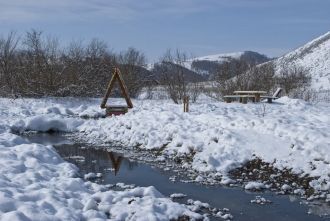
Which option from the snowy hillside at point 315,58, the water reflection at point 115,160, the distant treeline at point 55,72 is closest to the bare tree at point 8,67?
the distant treeline at point 55,72

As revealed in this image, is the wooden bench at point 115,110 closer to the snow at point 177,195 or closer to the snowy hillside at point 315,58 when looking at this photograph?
the snow at point 177,195

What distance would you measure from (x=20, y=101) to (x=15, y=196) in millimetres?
20197

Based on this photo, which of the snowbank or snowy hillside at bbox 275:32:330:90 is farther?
snowy hillside at bbox 275:32:330:90

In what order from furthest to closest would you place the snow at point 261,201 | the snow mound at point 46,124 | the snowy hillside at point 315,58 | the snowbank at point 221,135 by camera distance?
the snowy hillside at point 315,58 < the snow mound at point 46,124 < the snowbank at point 221,135 < the snow at point 261,201

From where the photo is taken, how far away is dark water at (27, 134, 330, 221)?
8602 mm

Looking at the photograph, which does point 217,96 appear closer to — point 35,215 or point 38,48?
point 38,48

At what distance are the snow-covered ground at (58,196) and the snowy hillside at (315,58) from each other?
2493 inches

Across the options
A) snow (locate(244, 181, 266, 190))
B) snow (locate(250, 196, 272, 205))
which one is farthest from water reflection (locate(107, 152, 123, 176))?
snow (locate(250, 196, 272, 205))

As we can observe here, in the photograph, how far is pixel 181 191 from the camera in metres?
9.95

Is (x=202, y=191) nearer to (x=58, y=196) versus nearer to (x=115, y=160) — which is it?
(x=58, y=196)

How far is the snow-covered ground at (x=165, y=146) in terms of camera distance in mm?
8359

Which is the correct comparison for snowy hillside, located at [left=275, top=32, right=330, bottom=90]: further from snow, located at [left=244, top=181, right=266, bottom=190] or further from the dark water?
snow, located at [left=244, top=181, right=266, bottom=190]

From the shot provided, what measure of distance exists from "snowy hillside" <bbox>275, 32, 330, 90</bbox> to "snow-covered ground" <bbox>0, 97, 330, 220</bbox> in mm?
55736

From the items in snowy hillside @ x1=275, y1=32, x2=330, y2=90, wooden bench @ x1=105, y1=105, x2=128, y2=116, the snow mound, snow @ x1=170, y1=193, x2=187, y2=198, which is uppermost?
snowy hillside @ x1=275, y1=32, x2=330, y2=90
